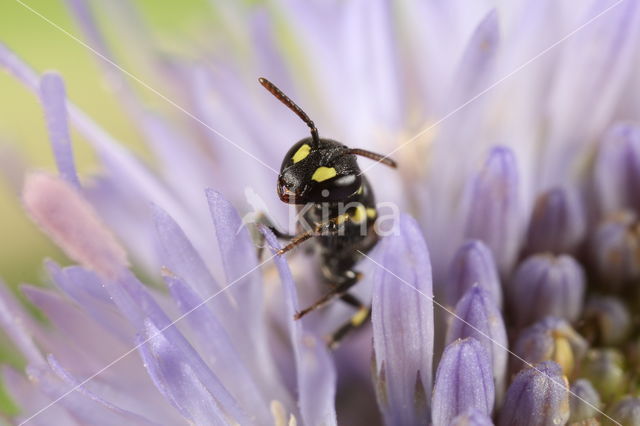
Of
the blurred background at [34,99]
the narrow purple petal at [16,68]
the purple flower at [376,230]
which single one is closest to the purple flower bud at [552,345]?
the purple flower at [376,230]

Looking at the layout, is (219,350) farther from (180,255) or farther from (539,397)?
(539,397)

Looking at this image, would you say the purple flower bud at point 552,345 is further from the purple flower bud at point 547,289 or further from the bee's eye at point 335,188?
the bee's eye at point 335,188

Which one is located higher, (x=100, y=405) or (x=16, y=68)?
(x=16, y=68)

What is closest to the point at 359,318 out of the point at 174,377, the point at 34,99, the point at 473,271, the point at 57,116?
the point at 473,271

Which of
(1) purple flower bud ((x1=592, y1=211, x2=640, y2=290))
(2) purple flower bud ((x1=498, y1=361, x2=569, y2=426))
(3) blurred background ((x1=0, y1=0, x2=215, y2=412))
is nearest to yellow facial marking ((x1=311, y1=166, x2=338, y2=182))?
(2) purple flower bud ((x1=498, y1=361, x2=569, y2=426))

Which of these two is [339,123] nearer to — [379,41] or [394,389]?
[379,41]

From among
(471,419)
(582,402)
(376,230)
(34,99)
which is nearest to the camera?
(471,419)
